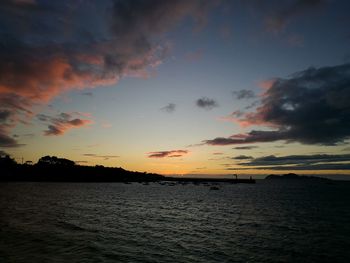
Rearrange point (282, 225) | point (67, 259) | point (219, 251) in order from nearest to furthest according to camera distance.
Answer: point (67, 259)
point (219, 251)
point (282, 225)

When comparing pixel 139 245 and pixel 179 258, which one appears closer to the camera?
pixel 179 258

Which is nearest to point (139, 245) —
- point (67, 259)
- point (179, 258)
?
point (179, 258)

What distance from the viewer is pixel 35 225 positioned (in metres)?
36.8

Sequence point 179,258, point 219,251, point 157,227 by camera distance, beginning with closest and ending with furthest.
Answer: point 179,258, point 219,251, point 157,227

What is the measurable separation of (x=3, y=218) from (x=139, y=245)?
2652 cm

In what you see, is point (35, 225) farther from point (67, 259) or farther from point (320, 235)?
point (320, 235)

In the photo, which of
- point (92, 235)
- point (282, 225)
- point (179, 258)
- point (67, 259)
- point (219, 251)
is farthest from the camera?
point (282, 225)

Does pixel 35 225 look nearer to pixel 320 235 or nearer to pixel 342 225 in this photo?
pixel 320 235

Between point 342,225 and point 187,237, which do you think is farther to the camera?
point 342,225

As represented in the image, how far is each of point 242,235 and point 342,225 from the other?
71.0 ft

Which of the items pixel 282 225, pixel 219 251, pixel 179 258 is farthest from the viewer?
pixel 282 225

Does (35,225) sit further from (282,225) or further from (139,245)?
(282,225)

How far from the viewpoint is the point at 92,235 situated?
32219mm

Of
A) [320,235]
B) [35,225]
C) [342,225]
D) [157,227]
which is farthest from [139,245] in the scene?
[342,225]
